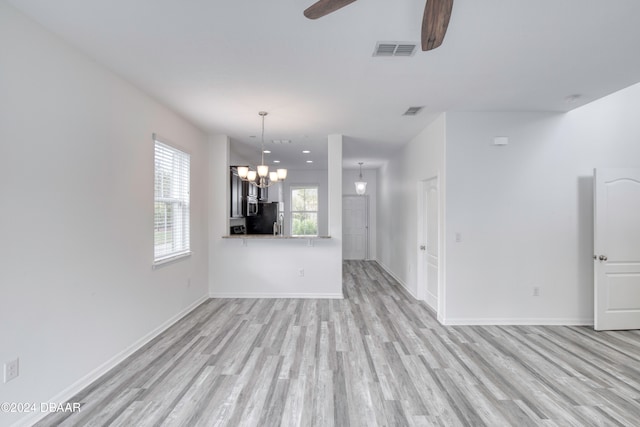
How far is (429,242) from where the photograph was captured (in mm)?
4723

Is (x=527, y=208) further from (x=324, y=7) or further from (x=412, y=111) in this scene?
(x=324, y=7)


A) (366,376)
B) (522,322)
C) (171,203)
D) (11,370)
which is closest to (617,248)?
(522,322)

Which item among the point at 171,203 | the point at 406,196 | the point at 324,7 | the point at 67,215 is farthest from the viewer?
the point at 406,196

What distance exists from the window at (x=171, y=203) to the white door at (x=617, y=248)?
17.4ft

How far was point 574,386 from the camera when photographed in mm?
2482

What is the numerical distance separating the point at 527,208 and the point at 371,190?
5.35 m

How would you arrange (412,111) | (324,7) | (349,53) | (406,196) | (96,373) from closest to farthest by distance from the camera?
(324,7), (349,53), (96,373), (412,111), (406,196)

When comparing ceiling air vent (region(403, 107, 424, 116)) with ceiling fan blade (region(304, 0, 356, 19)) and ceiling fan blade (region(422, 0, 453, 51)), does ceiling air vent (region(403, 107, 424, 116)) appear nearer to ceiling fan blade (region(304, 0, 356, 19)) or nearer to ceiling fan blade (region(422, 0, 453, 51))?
ceiling fan blade (region(422, 0, 453, 51))

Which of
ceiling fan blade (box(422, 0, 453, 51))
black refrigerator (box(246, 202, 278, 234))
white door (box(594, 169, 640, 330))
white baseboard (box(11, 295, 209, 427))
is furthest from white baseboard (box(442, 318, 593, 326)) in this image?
black refrigerator (box(246, 202, 278, 234))

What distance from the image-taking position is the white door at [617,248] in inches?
143

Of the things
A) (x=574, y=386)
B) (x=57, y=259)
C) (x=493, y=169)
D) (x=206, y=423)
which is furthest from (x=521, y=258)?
(x=57, y=259)

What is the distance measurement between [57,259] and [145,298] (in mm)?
1233

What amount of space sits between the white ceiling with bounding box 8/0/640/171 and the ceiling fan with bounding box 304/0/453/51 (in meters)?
0.39

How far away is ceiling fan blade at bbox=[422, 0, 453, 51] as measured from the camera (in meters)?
1.47
